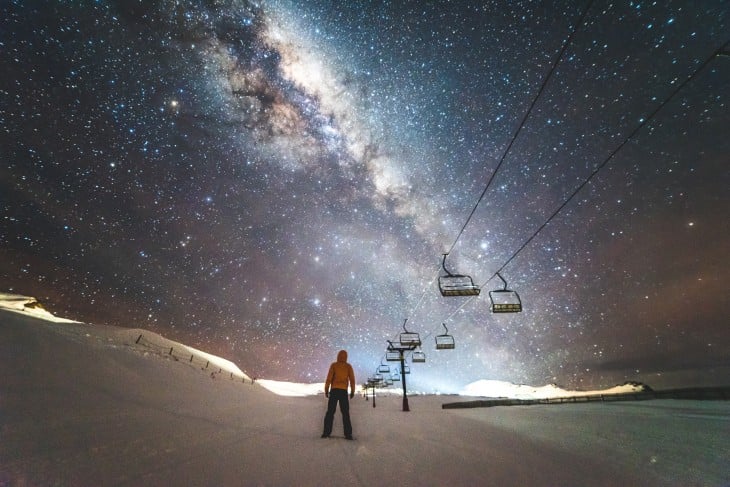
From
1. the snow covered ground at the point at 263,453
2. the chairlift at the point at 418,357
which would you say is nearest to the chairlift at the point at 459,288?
the snow covered ground at the point at 263,453

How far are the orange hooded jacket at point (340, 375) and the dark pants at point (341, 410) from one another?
0.15m

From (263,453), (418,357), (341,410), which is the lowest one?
(263,453)

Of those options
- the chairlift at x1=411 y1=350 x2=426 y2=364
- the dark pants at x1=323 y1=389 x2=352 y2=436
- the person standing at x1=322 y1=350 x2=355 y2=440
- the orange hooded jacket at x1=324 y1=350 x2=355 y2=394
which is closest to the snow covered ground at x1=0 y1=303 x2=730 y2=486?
the dark pants at x1=323 y1=389 x2=352 y2=436

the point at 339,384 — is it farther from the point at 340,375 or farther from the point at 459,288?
the point at 459,288

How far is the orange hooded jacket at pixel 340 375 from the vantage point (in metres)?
7.03

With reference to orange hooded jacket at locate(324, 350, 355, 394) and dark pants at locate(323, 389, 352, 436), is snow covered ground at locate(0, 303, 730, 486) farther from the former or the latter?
orange hooded jacket at locate(324, 350, 355, 394)

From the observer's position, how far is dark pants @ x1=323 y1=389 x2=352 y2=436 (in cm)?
627

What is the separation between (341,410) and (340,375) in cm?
102

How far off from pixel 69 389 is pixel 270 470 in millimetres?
6532

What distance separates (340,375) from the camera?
7.16 metres

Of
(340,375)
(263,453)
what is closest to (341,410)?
(340,375)

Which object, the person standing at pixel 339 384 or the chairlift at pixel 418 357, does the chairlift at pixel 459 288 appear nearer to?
the person standing at pixel 339 384

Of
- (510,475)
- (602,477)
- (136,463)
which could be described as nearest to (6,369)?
(136,463)

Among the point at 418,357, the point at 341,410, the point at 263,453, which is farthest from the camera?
the point at 418,357
